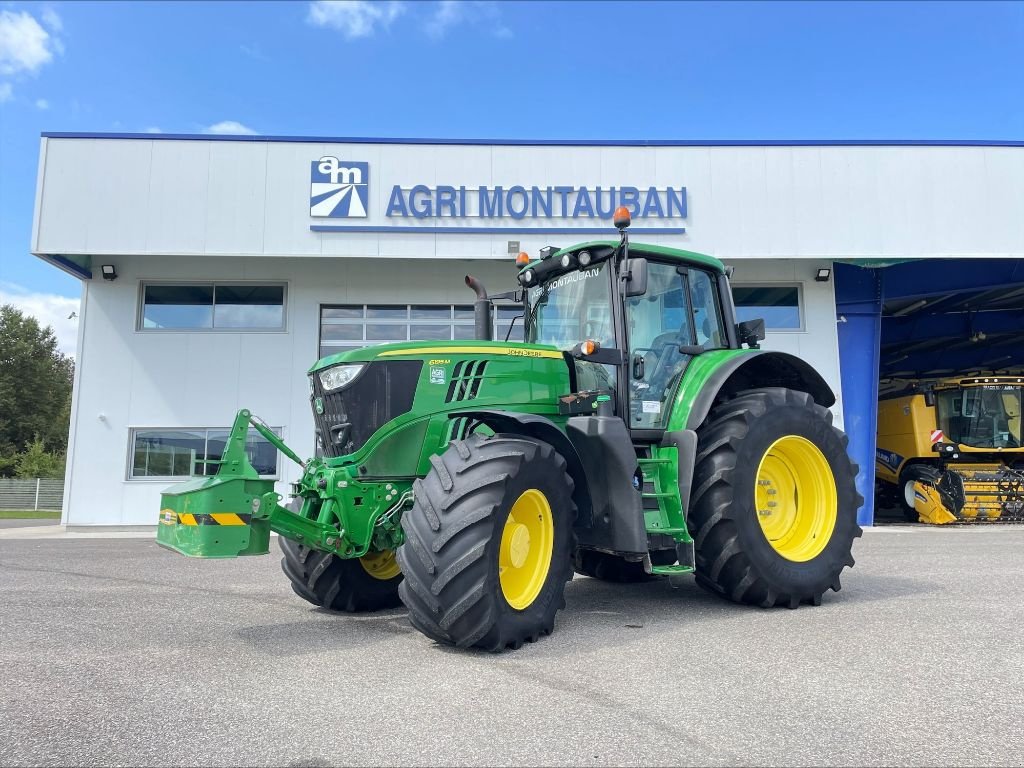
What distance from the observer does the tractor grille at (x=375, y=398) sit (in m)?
4.51

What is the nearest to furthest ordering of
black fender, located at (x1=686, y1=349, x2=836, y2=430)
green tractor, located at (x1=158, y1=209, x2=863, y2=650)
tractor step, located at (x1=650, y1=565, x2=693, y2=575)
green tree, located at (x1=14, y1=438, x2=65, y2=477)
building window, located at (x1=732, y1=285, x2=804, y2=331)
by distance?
green tractor, located at (x1=158, y1=209, x2=863, y2=650), tractor step, located at (x1=650, y1=565, x2=693, y2=575), black fender, located at (x1=686, y1=349, x2=836, y2=430), building window, located at (x1=732, y1=285, x2=804, y2=331), green tree, located at (x1=14, y1=438, x2=65, y2=477)

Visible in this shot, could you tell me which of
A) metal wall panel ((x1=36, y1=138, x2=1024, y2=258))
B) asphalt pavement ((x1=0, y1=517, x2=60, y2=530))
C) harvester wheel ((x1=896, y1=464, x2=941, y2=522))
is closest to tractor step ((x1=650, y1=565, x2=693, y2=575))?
metal wall panel ((x1=36, y1=138, x2=1024, y2=258))

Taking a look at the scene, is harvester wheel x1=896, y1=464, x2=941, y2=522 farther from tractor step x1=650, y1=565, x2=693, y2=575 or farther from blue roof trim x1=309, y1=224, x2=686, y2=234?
tractor step x1=650, y1=565, x2=693, y2=575

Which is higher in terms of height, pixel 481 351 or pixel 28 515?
pixel 481 351

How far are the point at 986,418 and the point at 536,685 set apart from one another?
611 inches

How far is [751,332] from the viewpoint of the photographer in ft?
20.0

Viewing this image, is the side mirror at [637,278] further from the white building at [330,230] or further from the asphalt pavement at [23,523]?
the asphalt pavement at [23,523]

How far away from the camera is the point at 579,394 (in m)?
4.91

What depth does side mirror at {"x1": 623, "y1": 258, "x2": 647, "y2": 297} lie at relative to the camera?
185 inches

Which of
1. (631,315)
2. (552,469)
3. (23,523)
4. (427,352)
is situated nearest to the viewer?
(552,469)

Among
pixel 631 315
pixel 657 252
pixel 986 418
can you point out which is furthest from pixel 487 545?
pixel 986 418

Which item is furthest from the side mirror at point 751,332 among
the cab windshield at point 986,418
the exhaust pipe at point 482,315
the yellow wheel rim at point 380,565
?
the cab windshield at point 986,418

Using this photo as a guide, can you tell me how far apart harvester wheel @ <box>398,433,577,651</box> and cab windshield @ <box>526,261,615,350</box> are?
1.29m

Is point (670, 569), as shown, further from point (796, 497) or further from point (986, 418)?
point (986, 418)
